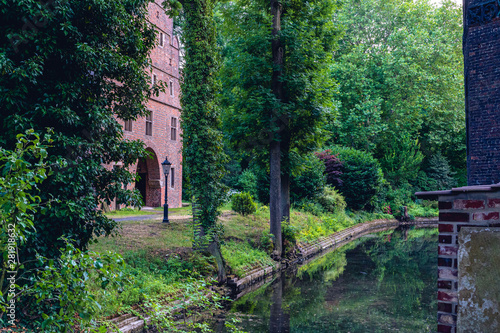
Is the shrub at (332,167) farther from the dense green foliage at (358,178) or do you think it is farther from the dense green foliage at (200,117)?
the dense green foliage at (200,117)

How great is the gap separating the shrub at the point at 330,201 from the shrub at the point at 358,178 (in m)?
2.38

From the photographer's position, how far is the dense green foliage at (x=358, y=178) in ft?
93.4

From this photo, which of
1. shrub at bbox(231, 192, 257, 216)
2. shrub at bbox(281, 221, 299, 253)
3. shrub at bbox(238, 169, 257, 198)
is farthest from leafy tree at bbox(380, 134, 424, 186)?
shrub at bbox(281, 221, 299, 253)

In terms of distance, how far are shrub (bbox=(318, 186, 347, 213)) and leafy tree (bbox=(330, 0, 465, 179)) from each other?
7.21 m

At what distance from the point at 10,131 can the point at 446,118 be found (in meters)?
37.7

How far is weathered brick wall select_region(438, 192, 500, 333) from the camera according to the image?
3.33 m

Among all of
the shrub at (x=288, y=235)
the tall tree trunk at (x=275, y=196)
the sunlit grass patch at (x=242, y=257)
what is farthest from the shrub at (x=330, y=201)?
the sunlit grass patch at (x=242, y=257)

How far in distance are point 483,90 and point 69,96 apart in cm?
1041

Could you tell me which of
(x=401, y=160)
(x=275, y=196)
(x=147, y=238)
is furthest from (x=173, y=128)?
(x=401, y=160)

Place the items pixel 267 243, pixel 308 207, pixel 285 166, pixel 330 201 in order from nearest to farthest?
pixel 267 243
pixel 285 166
pixel 308 207
pixel 330 201

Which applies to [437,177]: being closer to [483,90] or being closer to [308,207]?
[308,207]

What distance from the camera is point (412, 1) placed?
37594 millimetres

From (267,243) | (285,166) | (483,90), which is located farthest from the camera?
(285,166)

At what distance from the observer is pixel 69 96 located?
6.35m
